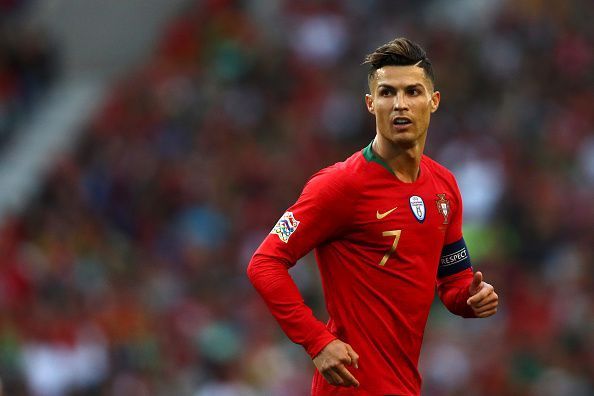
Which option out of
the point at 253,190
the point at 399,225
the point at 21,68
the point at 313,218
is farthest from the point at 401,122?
the point at 21,68

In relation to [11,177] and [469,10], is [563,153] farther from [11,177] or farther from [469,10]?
[11,177]

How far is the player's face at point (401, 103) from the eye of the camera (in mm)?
5699

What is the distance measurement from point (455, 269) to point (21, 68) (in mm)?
12331

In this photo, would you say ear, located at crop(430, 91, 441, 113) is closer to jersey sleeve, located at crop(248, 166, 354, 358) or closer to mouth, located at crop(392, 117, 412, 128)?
mouth, located at crop(392, 117, 412, 128)

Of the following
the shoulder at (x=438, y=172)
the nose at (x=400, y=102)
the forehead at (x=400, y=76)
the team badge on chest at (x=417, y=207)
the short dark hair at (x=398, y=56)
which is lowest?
the team badge on chest at (x=417, y=207)

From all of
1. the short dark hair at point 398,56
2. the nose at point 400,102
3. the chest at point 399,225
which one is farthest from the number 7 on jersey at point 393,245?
the short dark hair at point 398,56

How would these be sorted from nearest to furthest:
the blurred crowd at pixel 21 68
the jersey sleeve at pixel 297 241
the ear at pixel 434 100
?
the jersey sleeve at pixel 297 241
the ear at pixel 434 100
the blurred crowd at pixel 21 68

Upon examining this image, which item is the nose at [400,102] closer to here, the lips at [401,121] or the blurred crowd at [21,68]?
the lips at [401,121]

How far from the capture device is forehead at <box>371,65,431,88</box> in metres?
5.72

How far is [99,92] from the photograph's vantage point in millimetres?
17688

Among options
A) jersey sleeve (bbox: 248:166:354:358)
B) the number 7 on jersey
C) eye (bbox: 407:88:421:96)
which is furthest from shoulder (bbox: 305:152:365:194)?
eye (bbox: 407:88:421:96)

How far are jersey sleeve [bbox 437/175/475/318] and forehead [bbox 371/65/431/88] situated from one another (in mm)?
563

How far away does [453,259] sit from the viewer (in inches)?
240

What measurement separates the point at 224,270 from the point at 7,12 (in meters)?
6.52
